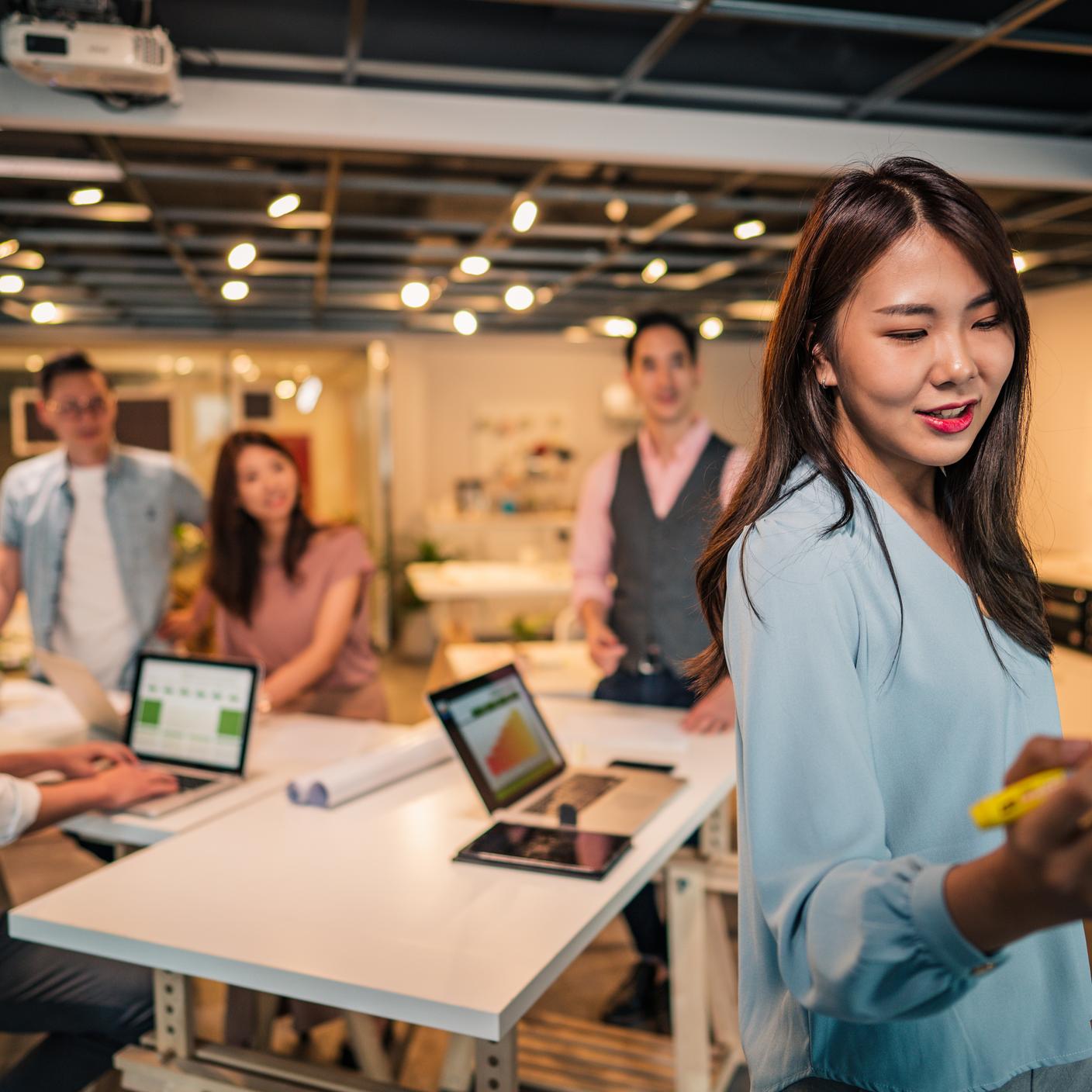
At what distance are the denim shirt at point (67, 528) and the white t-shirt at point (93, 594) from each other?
3 cm

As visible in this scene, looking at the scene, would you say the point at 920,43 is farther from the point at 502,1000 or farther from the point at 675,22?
the point at 502,1000

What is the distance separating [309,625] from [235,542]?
0.34 meters

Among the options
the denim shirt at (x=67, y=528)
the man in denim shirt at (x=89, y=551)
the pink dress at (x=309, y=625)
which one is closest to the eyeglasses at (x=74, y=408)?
the man in denim shirt at (x=89, y=551)

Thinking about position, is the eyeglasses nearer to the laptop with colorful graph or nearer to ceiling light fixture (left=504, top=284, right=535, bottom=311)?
ceiling light fixture (left=504, top=284, right=535, bottom=311)

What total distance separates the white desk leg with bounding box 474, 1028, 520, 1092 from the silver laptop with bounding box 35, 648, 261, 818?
96 centimetres

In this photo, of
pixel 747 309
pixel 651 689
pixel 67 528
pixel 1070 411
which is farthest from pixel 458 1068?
pixel 747 309

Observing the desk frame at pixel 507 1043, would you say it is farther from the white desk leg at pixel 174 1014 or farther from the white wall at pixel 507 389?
the white wall at pixel 507 389

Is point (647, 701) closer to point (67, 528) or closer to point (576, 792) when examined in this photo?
point (576, 792)

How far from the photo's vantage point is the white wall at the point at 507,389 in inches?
392

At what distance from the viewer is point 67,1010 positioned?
1951mm

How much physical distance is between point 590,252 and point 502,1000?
544 cm

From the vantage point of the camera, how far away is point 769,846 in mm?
846

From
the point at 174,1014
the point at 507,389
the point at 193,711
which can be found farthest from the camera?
the point at 507,389

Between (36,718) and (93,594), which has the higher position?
(93,594)
